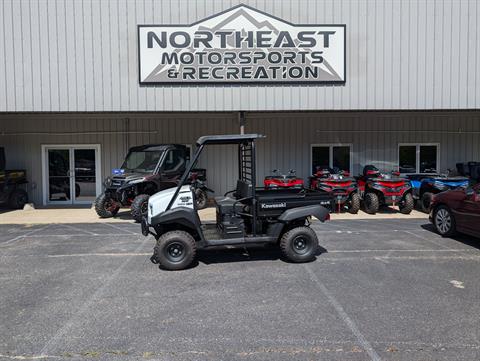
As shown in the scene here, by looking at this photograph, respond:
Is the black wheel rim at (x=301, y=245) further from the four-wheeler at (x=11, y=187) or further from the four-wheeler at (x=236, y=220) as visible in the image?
the four-wheeler at (x=11, y=187)

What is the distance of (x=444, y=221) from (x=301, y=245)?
12.1 feet

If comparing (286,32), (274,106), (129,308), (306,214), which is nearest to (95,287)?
(129,308)

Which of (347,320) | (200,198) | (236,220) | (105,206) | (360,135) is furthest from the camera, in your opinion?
(360,135)

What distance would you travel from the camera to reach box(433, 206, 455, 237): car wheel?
8060 mm

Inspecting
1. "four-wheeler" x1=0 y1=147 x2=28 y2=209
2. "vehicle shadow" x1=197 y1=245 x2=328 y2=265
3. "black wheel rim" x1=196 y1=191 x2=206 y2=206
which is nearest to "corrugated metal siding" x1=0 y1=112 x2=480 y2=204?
"four-wheeler" x1=0 y1=147 x2=28 y2=209

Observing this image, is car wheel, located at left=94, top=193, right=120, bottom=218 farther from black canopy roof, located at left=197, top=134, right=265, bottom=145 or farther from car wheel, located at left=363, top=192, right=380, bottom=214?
car wheel, located at left=363, top=192, right=380, bottom=214

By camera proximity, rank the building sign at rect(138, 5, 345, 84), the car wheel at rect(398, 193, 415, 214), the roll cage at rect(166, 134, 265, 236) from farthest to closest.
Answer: the car wheel at rect(398, 193, 415, 214)
the building sign at rect(138, 5, 345, 84)
the roll cage at rect(166, 134, 265, 236)

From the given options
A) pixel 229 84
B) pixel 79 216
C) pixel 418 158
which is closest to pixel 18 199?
pixel 79 216

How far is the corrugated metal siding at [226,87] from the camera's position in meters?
10.9

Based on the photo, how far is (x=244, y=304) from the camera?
4.69m

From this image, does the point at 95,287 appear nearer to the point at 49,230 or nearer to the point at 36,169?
the point at 49,230

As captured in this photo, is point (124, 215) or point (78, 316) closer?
point (78, 316)

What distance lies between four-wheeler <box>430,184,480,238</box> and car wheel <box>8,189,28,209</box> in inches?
487

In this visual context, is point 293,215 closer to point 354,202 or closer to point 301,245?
point 301,245
